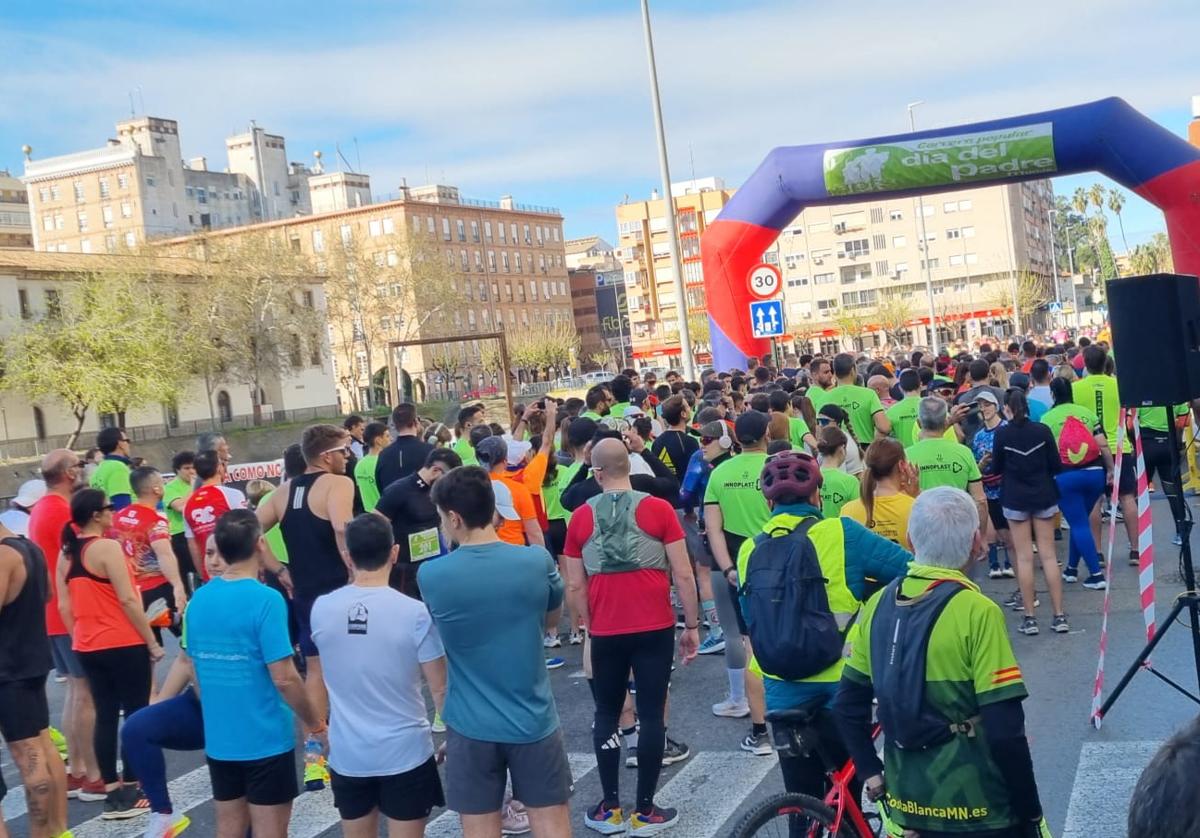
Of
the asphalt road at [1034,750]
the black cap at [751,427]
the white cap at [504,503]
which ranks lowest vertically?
the asphalt road at [1034,750]

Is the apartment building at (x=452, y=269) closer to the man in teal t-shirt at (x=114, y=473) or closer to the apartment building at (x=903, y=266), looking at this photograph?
the apartment building at (x=903, y=266)

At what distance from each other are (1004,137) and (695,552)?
12.6 m

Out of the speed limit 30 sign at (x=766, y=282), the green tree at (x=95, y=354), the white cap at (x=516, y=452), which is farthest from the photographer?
the green tree at (x=95, y=354)

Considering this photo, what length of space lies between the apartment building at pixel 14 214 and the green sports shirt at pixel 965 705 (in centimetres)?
11831

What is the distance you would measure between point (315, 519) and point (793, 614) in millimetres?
3529

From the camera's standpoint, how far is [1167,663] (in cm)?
754

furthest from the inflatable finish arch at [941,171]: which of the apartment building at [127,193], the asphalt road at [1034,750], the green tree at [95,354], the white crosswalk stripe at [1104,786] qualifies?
the apartment building at [127,193]

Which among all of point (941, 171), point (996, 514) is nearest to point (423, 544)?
point (996, 514)

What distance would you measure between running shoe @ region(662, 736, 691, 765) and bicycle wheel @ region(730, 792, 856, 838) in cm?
263

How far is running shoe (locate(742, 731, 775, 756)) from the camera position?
6734mm

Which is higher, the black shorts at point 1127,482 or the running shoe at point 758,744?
the black shorts at point 1127,482

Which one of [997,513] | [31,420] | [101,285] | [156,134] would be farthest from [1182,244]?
[156,134]

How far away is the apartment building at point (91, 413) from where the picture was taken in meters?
57.8

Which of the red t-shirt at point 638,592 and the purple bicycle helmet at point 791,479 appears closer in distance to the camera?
the purple bicycle helmet at point 791,479
